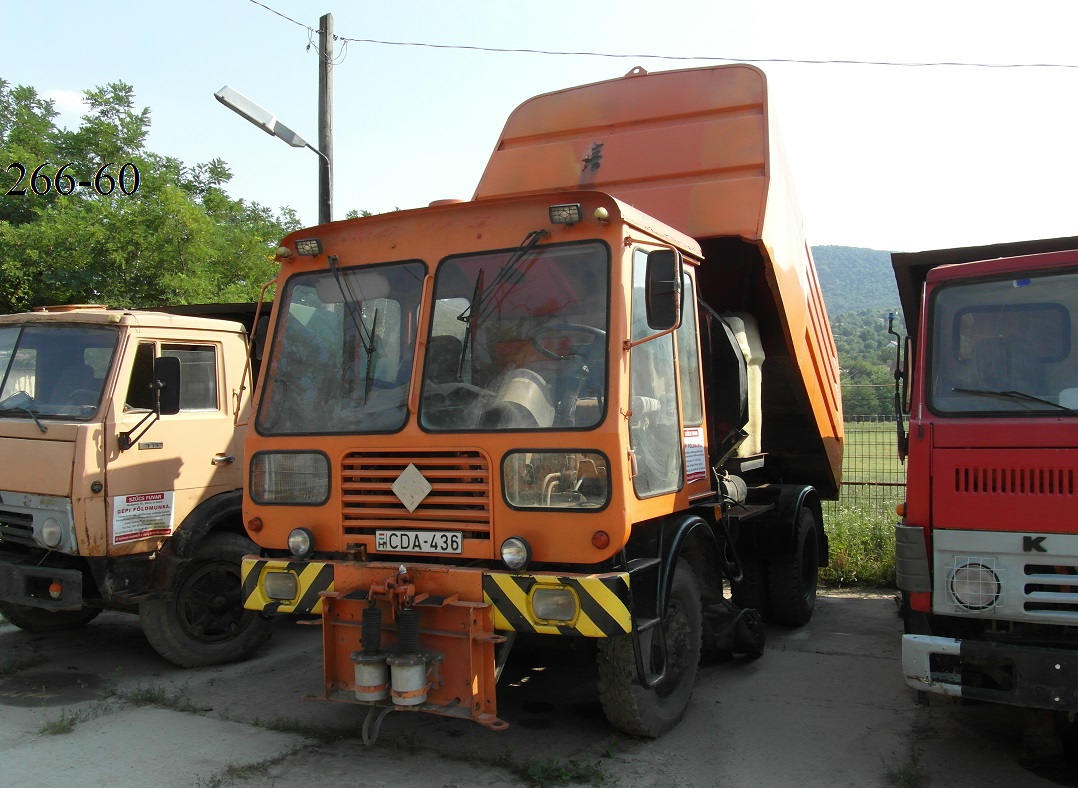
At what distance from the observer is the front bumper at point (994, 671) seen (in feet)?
11.5

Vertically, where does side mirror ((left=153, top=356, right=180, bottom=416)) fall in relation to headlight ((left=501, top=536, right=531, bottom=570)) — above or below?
above

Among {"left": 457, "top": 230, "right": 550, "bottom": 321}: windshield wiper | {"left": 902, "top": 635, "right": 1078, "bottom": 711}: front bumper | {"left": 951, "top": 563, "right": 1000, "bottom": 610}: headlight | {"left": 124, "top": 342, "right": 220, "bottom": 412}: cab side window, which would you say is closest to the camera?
{"left": 902, "top": 635, "right": 1078, "bottom": 711}: front bumper

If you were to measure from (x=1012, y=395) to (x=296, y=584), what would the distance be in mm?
3514

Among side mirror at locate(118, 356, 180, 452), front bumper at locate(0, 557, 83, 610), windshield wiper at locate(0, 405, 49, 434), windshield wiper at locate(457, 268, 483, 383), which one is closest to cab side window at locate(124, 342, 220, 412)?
side mirror at locate(118, 356, 180, 452)

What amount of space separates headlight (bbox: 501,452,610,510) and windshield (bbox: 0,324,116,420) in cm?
308

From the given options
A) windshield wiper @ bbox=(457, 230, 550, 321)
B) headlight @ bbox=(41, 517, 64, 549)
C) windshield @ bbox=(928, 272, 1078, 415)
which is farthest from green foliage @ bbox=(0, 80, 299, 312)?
windshield @ bbox=(928, 272, 1078, 415)

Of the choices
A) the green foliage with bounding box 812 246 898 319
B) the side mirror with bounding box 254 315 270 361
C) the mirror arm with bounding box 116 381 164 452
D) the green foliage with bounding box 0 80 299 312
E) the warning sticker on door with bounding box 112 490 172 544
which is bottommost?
the warning sticker on door with bounding box 112 490 172 544

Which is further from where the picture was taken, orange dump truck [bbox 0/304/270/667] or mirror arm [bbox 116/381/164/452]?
mirror arm [bbox 116/381/164/452]

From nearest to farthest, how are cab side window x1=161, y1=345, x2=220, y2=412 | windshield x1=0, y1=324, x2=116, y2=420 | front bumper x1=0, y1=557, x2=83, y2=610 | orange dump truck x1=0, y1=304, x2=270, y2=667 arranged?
front bumper x1=0, y1=557, x2=83, y2=610 → orange dump truck x1=0, y1=304, x2=270, y2=667 → windshield x1=0, y1=324, x2=116, y2=420 → cab side window x1=161, y1=345, x2=220, y2=412

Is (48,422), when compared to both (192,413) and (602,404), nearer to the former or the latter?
(192,413)

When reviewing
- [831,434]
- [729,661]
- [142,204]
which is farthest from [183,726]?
[142,204]

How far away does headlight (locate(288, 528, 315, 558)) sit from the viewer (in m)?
4.45

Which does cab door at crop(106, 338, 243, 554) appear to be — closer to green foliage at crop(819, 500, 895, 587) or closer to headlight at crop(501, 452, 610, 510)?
headlight at crop(501, 452, 610, 510)

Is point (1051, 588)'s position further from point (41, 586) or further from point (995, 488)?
point (41, 586)
